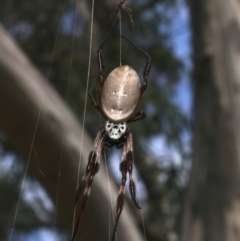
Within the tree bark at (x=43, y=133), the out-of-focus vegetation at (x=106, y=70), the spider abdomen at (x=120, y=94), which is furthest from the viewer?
the out-of-focus vegetation at (x=106, y=70)

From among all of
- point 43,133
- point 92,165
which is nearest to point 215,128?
point 43,133

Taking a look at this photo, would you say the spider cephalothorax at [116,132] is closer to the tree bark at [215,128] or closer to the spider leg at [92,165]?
the spider leg at [92,165]

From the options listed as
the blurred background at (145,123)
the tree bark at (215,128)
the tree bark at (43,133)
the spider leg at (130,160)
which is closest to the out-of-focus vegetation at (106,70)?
the blurred background at (145,123)

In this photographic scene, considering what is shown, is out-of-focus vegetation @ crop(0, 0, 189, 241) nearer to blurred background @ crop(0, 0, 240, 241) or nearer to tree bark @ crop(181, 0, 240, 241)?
blurred background @ crop(0, 0, 240, 241)

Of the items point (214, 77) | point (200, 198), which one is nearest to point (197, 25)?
point (214, 77)

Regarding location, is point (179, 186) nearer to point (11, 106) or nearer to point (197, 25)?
point (197, 25)

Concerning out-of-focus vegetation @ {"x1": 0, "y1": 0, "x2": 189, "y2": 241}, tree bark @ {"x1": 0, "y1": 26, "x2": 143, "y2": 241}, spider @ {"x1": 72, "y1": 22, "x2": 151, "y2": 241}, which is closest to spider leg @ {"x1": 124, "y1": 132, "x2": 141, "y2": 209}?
spider @ {"x1": 72, "y1": 22, "x2": 151, "y2": 241}
